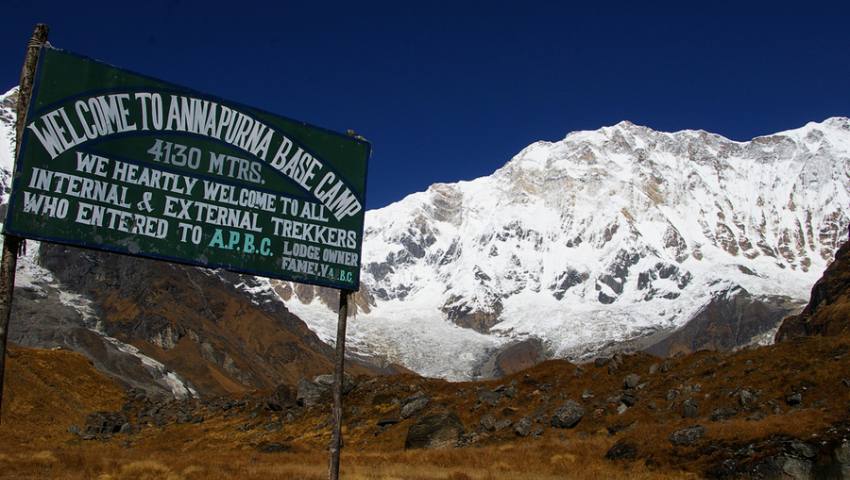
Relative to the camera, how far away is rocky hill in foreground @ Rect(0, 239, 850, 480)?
2167 centimetres

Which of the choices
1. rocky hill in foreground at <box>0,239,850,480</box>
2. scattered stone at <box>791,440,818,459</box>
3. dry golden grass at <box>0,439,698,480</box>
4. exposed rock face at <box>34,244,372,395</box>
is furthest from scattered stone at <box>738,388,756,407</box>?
exposed rock face at <box>34,244,372,395</box>

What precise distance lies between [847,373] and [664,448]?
1062cm

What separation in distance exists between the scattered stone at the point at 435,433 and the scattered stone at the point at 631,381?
1155 centimetres

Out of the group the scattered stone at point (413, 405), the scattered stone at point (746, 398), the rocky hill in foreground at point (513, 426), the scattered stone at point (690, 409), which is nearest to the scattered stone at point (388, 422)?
the rocky hill in foreground at point (513, 426)

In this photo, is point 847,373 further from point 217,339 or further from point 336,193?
point 217,339

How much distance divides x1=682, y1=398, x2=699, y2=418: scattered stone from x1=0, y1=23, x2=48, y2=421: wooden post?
29.3 meters

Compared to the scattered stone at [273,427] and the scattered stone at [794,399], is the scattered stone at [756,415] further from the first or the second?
the scattered stone at [273,427]

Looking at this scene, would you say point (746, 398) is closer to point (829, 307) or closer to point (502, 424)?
point (502, 424)

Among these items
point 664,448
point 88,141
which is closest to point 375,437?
point 664,448

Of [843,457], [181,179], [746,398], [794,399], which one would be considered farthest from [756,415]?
[181,179]

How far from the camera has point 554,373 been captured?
1981 inches

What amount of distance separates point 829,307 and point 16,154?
123m

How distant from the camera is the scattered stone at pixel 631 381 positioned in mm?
41906

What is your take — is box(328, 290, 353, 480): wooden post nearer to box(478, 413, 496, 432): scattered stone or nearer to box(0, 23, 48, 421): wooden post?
box(0, 23, 48, 421): wooden post
